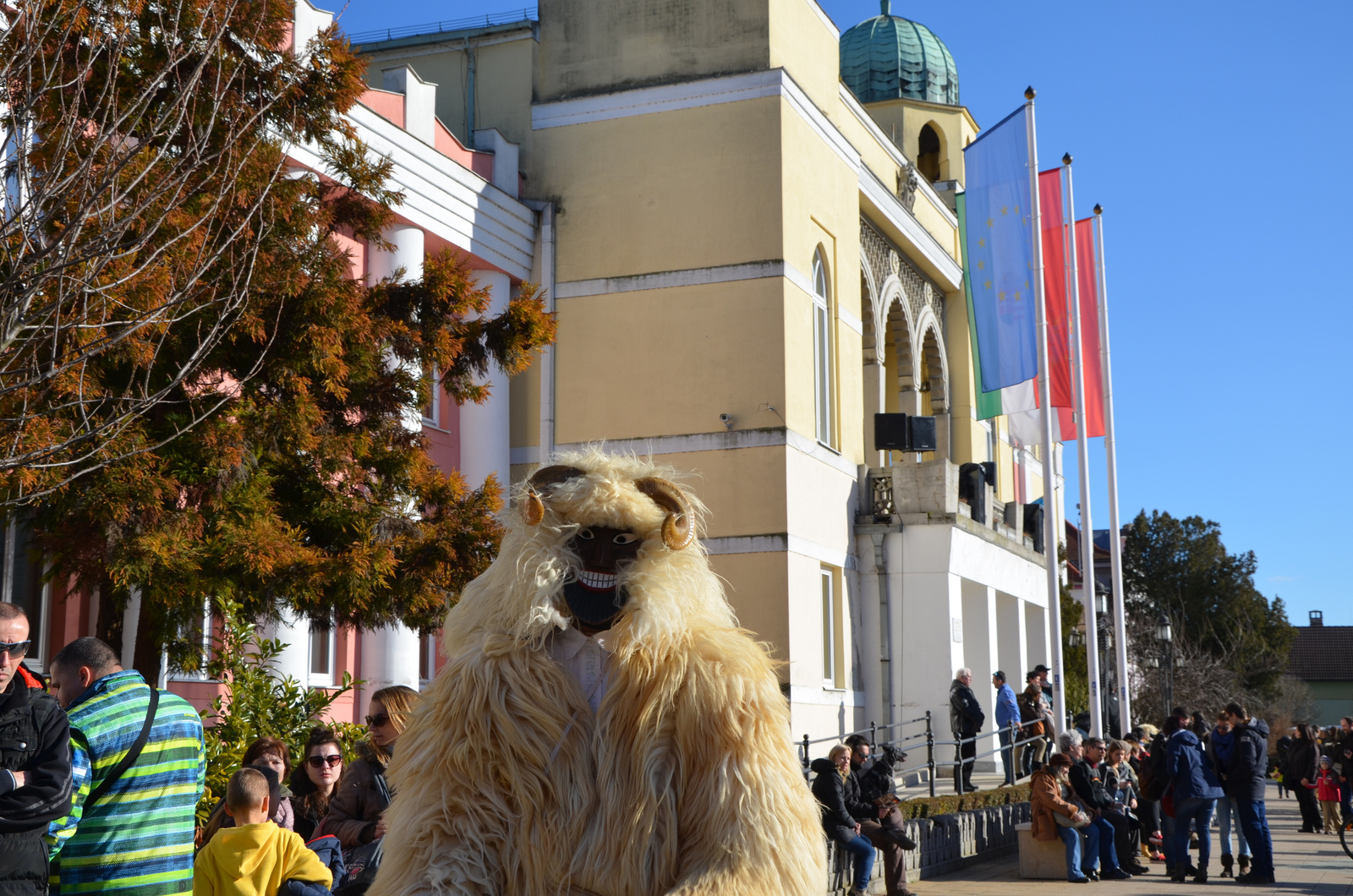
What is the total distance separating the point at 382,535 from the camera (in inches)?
408

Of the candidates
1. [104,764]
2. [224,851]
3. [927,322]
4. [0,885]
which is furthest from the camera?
[927,322]

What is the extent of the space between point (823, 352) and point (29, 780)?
67.9ft

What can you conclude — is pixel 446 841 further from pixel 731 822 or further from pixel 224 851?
pixel 224 851

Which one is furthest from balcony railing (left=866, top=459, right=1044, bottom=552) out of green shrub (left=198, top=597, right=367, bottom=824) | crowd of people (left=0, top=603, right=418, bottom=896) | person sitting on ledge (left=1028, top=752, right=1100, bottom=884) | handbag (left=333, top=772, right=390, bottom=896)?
handbag (left=333, top=772, right=390, bottom=896)

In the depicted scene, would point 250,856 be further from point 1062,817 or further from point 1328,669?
point 1328,669

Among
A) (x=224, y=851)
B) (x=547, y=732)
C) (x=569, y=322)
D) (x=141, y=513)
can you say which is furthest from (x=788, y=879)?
(x=569, y=322)

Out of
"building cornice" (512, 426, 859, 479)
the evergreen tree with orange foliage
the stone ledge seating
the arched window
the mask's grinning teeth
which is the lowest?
the stone ledge seating

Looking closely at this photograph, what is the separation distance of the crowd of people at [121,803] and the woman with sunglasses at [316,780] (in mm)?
745

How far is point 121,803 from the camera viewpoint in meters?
4.68

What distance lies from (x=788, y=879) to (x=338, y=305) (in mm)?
7570

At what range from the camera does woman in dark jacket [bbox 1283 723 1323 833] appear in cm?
2156

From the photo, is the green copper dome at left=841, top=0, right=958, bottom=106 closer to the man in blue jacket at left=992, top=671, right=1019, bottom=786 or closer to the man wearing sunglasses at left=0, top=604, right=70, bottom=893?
the man in blue jacket at left=992, top=671, right=1019, bottom=786

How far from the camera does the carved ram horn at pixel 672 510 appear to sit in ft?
12.6

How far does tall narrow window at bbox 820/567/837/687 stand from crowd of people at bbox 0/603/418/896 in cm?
1772
